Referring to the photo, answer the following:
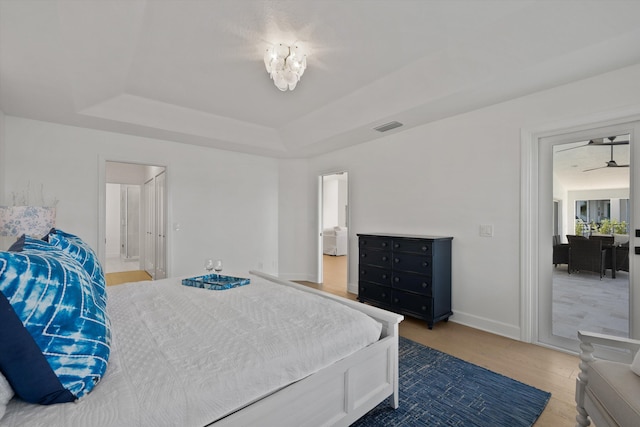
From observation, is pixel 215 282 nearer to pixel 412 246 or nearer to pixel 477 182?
pixel 412 246

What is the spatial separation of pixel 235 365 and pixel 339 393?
2.06ft

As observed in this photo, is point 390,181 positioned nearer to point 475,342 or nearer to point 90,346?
point 475,342

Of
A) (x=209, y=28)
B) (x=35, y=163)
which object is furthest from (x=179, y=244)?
(x=209, y=28)

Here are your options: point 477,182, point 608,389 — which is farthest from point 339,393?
point 477,182

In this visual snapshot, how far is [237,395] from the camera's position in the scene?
113cm

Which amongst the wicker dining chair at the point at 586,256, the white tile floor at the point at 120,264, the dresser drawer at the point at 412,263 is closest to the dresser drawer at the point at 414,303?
the dresser drawer at the point at 412,263

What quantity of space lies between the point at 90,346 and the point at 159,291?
4.17 feet

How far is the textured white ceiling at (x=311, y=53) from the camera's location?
6.49 feet

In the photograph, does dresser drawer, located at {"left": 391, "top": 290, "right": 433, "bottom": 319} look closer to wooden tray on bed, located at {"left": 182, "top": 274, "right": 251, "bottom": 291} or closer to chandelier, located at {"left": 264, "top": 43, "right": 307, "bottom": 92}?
wooden tray on bed, located at {"left": 182, "top": 274, "right": 251, "bottom": 291}

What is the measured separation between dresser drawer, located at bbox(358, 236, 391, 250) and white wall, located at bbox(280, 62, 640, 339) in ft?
1.47

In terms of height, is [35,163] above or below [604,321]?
above

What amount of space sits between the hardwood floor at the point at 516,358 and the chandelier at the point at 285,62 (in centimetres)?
270

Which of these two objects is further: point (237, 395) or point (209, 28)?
point (209, 28)

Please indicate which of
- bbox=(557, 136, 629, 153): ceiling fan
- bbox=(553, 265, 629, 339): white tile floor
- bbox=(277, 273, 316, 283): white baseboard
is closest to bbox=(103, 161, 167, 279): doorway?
bbox=(277, 273, 316, 283): white baseboard
